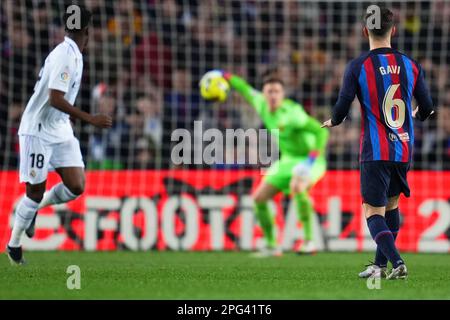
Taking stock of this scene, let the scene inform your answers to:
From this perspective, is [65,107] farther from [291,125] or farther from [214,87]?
[291,125]

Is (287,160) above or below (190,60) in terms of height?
below

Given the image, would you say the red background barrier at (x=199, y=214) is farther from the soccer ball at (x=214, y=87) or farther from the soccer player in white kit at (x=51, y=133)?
the soccer player in white kit at (x=51, y=133)

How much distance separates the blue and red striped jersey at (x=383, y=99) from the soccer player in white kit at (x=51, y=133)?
240 centimetres

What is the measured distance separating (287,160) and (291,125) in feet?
1.66

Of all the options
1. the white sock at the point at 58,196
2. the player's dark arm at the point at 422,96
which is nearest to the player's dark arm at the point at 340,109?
the player's dark arm at the point at 422,96

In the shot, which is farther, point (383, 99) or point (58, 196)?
point (58, 196)

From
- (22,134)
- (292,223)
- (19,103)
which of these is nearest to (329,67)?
(292,223)

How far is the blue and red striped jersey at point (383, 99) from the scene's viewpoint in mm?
7020

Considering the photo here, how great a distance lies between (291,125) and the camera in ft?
37.6

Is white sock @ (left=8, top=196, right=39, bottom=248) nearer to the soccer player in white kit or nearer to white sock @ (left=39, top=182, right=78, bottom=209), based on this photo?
the soccer player in white kit

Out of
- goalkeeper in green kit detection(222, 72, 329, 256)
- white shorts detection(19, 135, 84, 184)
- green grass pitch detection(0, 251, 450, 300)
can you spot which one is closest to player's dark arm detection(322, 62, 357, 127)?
green grass pitch detection(0, 251, 450, 300)

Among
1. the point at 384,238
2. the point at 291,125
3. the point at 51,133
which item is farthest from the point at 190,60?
the point at 384,238

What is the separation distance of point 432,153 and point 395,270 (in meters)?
7.77

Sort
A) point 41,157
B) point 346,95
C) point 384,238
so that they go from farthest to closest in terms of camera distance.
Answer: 1. point 41,157
2. point 346,95
3. point 384,238
